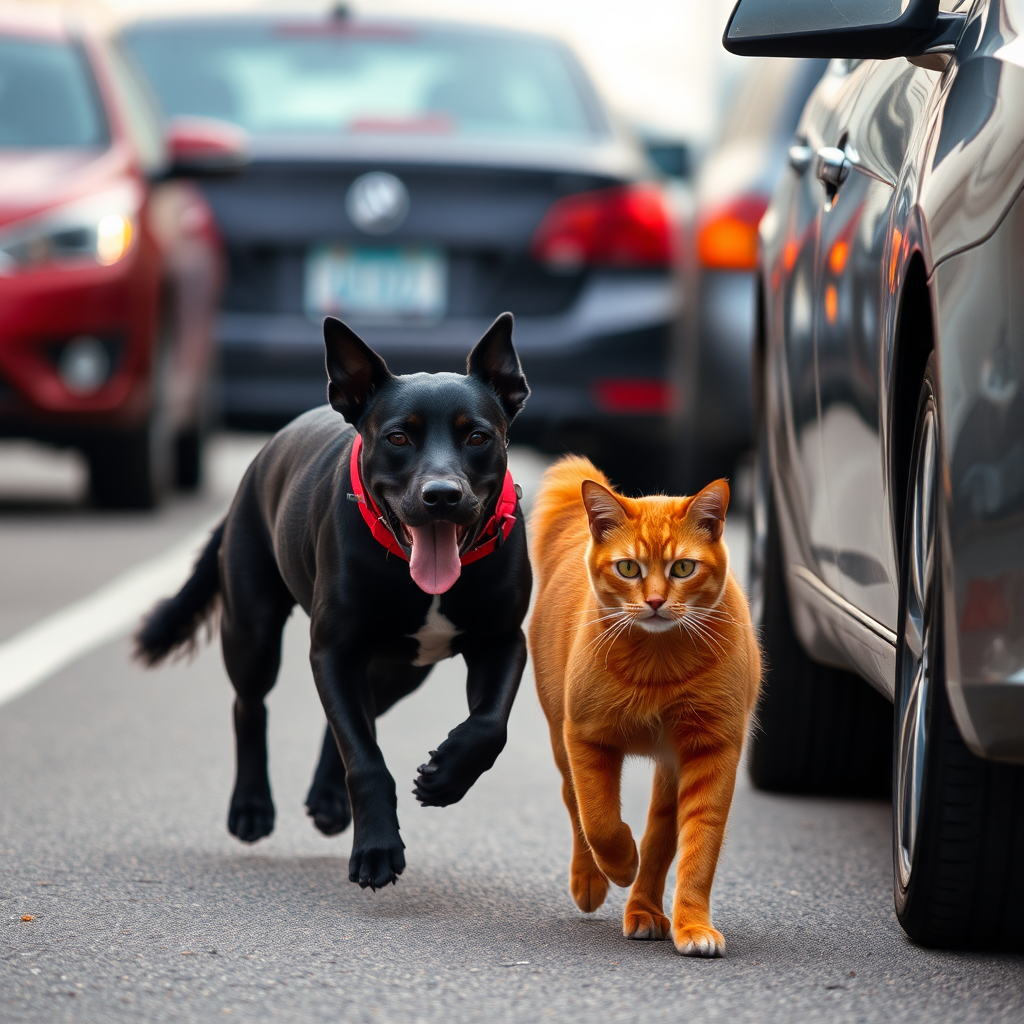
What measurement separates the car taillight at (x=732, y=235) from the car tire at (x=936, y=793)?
17.9 ft

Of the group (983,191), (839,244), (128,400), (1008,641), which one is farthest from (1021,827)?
(128,400)

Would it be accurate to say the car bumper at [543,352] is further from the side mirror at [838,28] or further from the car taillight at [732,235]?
the side mirror at [838,28]

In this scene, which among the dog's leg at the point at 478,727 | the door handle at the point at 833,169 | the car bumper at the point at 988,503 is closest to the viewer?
the car bumper at the point at 988,503

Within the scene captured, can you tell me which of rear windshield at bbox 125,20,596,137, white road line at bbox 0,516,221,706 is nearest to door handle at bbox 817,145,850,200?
white road line at bbox 0,516,221,706

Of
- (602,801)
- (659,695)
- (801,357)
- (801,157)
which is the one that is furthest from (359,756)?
(801,157)

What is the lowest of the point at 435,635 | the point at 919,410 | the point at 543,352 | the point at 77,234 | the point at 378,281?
the point at 543,352

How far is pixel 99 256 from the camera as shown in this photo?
31.0 ft

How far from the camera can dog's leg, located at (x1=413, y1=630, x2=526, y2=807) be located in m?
3.93

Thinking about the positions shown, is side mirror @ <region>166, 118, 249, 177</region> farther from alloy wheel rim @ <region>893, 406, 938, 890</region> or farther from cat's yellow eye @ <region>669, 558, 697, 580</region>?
alloy wheel rim @ <region>893, 406, 938, 890</region>

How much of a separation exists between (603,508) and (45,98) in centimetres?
659

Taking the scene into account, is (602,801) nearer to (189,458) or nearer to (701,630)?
(701,630)

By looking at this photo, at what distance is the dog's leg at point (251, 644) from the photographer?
463cm

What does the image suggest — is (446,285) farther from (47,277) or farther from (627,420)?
(47,277)

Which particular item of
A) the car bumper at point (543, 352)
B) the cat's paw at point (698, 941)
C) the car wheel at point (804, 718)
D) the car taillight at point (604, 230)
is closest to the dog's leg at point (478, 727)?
the cat's paw at point (698, 941)
